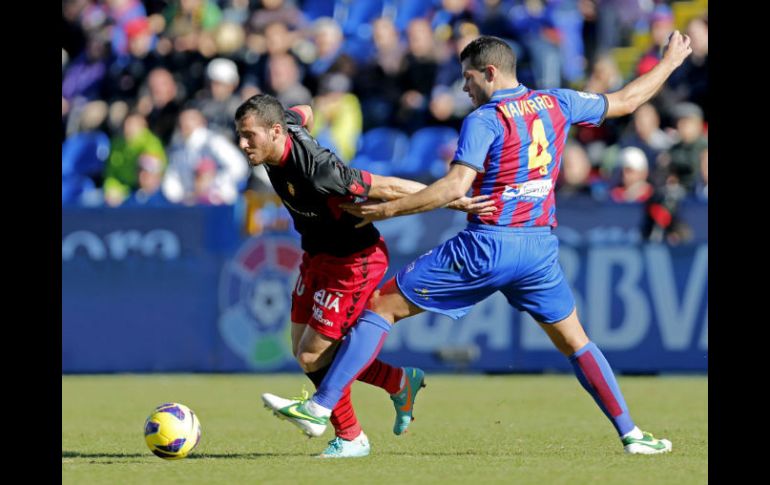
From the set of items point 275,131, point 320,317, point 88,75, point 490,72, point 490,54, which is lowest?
point 320,317

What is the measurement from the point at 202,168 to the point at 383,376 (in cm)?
806

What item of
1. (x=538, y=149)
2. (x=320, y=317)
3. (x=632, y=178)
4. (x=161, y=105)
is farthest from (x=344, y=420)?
(x=161, y=105)

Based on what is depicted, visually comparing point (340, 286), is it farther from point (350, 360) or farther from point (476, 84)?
point (476, 84)

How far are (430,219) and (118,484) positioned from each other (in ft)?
25.4

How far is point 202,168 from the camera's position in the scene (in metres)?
16.9

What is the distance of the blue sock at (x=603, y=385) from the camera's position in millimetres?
8844

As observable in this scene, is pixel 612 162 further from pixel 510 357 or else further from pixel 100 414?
pixel 100 414

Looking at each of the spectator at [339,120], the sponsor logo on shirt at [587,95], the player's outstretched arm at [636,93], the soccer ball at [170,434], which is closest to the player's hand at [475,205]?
the sponsor logo on shirt at [587,95]

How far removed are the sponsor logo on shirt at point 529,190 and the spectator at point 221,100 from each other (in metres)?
9.66

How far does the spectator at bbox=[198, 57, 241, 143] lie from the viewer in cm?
1805

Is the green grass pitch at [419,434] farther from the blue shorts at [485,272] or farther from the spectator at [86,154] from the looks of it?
the spectator at [86,154]

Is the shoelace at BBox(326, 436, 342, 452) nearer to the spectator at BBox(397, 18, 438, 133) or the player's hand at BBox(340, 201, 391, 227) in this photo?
the player's hand at BBox(340, 201, 391, 227)
